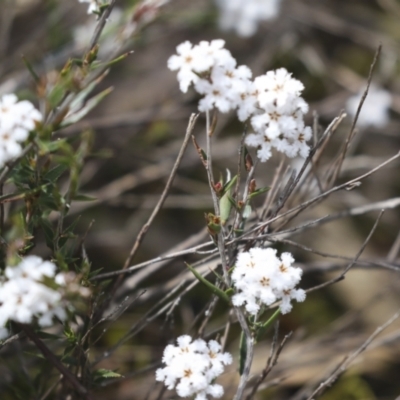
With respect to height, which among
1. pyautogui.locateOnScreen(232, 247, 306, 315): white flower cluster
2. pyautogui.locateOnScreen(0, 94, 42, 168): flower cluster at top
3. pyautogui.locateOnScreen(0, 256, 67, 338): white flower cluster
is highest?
pyautogui.locateOnScreen(0, 94, 42, 168): flower cluster at top

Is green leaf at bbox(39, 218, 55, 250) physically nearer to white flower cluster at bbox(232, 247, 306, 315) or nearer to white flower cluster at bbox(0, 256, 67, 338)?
white flower cluster at bbox(0, 256, 67, 338)

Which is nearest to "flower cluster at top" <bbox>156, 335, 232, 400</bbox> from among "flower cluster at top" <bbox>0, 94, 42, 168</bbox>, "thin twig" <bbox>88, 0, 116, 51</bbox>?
"flower cluster at top" <bbox>0, 94, 42, 168</bbox>

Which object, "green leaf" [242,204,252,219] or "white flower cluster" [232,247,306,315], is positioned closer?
"white flower cluster" [232,247,306,315]

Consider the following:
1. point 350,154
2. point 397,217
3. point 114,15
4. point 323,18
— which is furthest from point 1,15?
point 397,217

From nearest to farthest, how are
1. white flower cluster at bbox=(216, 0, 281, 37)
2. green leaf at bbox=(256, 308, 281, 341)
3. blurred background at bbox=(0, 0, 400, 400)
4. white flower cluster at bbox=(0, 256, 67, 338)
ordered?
white flower cluster at bbox=(0, 256, 67, 338), green leaf at bbox=(256, 308, 281, 341), blurred background at bbox=(0, 0, 400, 400), white flower cluster at bbox=(216, 0, 281, 37)

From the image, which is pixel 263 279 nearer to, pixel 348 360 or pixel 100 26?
pixel 348 360

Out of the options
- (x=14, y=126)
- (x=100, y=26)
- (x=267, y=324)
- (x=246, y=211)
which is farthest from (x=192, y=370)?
(x=100, y=26)
